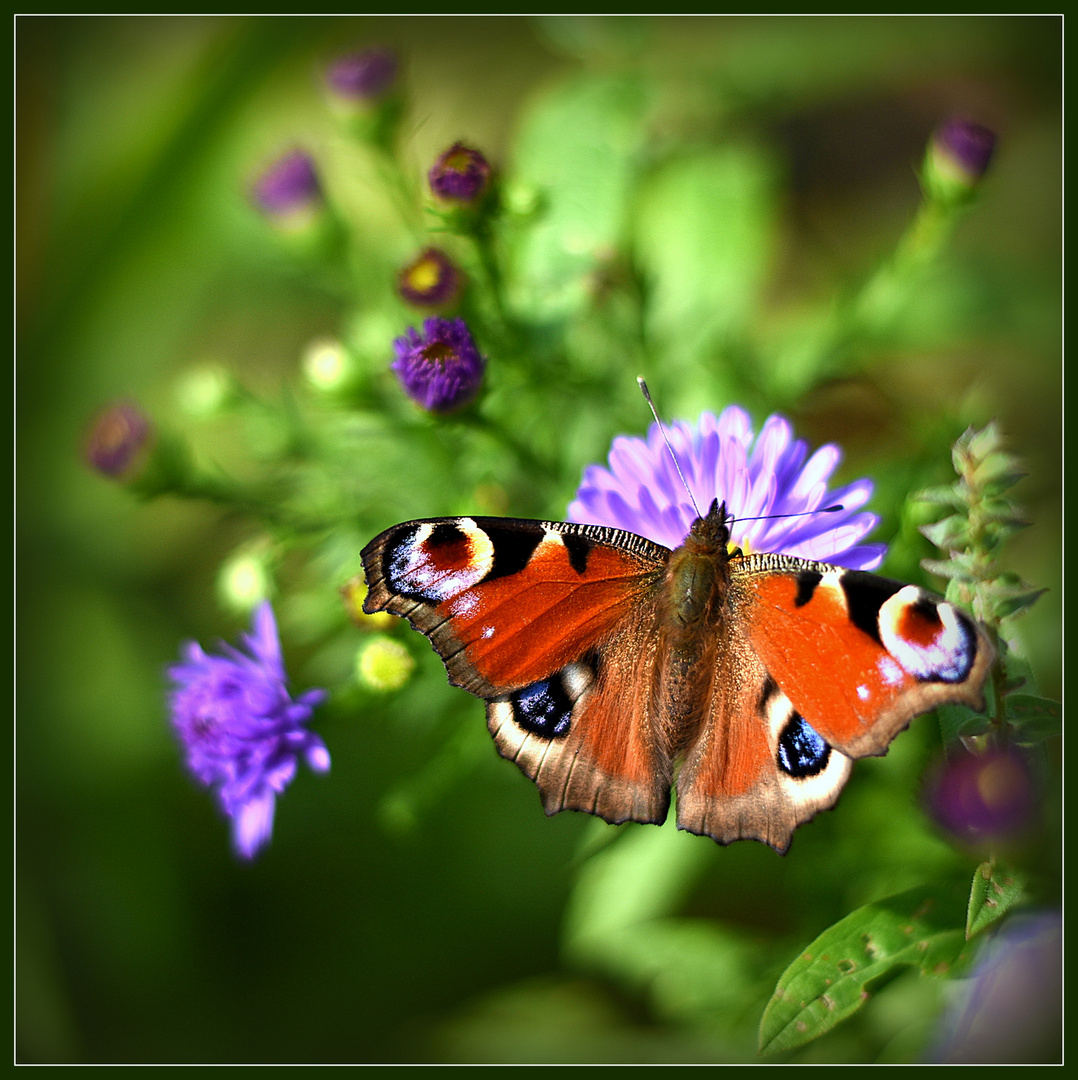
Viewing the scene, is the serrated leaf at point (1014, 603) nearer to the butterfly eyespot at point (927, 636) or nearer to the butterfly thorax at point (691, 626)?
the butterfly eyespot at point (927, 636)

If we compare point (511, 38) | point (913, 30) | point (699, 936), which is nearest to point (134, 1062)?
point (699, 936)

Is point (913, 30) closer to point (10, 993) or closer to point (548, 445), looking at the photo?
point (548, 445)

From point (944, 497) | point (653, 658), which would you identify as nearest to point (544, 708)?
point (653, 658)

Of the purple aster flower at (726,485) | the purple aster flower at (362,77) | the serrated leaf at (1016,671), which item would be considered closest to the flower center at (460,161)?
the purple aster flower at (362,77)

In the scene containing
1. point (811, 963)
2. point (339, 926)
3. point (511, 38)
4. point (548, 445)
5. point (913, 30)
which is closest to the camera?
point (811, 963)

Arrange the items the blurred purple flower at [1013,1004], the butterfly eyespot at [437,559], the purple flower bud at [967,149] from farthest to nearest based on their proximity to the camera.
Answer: the purple flower bud at [967,149], the blurred purple flower at [1013,1004], the butterfly eyespot at [437,559]

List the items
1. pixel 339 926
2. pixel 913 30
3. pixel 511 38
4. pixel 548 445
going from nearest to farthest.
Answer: pixel 548 445 → pixel 339 926 → pixel 913 30 → pixel 511 38
